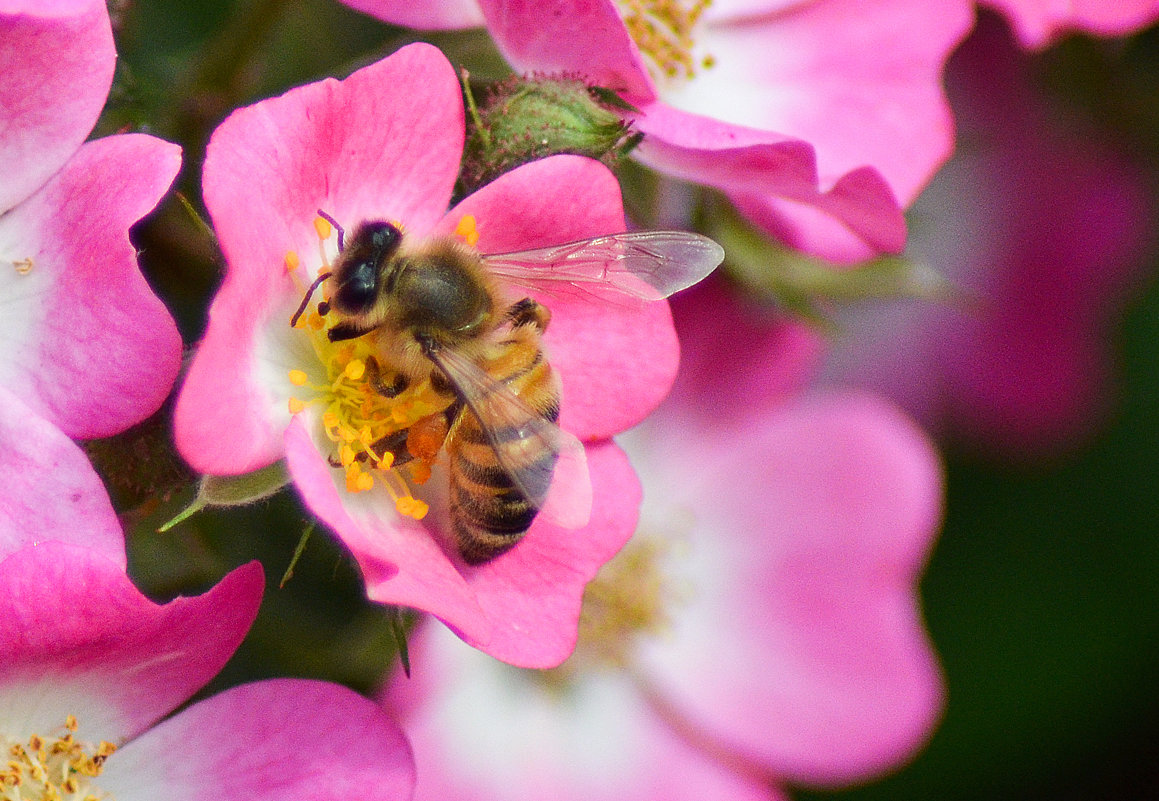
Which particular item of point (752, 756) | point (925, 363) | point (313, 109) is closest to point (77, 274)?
point (313, 109)

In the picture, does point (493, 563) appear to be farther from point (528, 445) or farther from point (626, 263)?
point (626, 263)

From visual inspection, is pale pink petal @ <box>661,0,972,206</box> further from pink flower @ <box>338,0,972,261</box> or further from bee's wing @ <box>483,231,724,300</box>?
bee's wing @ <box>483,231,724,300</box>

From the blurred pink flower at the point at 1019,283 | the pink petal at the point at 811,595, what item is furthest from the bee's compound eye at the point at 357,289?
the blurred pink flower at the point at 1019,283

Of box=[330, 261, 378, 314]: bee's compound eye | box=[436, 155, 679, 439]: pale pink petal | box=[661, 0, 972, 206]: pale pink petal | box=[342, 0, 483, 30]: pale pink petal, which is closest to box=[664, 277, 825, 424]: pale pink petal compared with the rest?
box=[661, 0, 972, 206]: pale pink petal

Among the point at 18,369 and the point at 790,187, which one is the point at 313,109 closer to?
the point at 18,369

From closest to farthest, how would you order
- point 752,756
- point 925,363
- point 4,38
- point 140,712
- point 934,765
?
1. point 4,38
2. point 140,712
3. point 752,756
4. point 934,765
5. point 925,363
